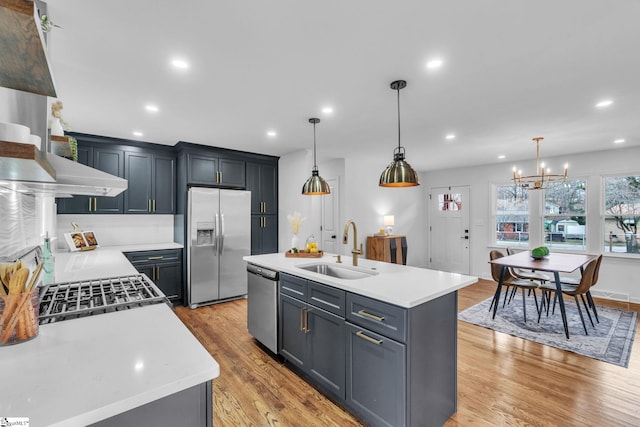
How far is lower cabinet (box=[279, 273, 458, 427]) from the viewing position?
1720 millimetres

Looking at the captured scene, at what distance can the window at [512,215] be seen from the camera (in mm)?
5902

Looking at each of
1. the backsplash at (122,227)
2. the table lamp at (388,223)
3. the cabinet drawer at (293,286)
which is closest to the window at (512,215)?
the table lamp at (388,223)

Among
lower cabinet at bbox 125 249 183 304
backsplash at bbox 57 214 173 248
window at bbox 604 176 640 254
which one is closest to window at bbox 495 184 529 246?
window at bbox 604 176 640 254

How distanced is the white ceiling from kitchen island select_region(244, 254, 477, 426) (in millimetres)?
1559

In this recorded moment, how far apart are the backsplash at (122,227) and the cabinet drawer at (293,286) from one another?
10.3 feet

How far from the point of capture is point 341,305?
2.08 m

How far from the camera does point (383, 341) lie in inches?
70.9

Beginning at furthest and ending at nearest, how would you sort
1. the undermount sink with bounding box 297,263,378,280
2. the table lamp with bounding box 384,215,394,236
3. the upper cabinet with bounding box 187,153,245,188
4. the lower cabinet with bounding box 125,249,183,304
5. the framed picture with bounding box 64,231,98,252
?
the table lamp with bounding box 384,215,394,236 < the upper cabinet with bounding box 187,153,245,188 < the lower cabinet with bounding box 125,249,183,304 < the framed picture with bounding box 64,231,98,252 < the undermount sink with bounding box 297,263,378,280

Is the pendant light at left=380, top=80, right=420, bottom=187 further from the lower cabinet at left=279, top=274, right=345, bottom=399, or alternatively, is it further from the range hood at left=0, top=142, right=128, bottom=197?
the range hood at left=0, top=142, right=128, bottom=197

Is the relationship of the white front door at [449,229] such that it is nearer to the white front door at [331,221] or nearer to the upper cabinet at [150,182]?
the white front door at [331,221]

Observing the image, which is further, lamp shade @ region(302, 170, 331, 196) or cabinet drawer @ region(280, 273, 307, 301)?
lamp shade @ region(302, 170, 331, 196)

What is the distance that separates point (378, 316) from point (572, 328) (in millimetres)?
3294

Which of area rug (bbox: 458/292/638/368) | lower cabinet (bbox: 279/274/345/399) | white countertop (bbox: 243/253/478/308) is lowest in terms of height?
area rug (bbox: 458/292/638/368)

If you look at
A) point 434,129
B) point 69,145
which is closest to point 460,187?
point 434,129
